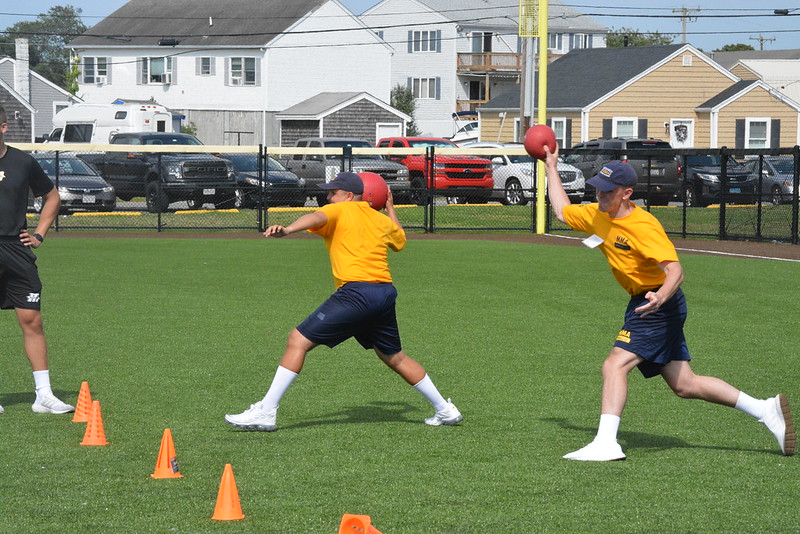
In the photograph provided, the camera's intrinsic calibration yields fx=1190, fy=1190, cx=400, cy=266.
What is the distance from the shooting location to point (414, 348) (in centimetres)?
1114

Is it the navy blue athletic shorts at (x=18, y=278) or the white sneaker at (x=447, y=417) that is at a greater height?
the navy blue athletic shorts at (x=18, y=278)

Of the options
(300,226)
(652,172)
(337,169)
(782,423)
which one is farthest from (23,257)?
(652,172)

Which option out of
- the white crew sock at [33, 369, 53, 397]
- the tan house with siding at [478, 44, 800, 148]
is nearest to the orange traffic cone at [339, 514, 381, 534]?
the white crew sock at [33, 369, 53, 397]

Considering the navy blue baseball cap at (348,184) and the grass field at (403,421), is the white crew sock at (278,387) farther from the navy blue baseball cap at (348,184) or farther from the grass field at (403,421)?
the navy blue baseball cap at (348,184)

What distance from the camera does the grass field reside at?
571 cm

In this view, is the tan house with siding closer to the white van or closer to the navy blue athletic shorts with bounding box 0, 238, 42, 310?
the white van

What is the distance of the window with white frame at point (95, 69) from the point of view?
2520 inches

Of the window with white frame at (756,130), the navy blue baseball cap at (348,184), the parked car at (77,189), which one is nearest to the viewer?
the navy blue baseball cap at (348,184)

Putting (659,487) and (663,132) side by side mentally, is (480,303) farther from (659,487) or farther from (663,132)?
(663,132)

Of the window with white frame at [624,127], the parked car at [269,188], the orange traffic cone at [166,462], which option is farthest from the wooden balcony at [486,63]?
the orange traffic cone at [166,462]

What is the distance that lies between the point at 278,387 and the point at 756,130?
148ft

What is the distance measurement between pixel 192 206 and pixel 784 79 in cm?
4150

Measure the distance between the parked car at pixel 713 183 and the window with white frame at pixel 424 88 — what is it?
39.9 meters

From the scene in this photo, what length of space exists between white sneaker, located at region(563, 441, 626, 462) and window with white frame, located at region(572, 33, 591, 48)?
7613 centimetres
